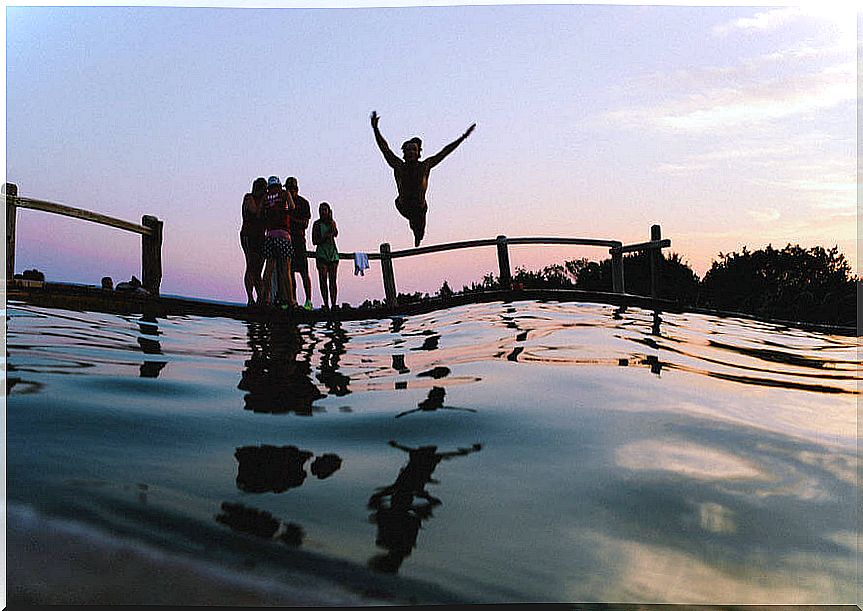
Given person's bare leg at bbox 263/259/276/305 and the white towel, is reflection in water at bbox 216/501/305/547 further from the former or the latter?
the white towel

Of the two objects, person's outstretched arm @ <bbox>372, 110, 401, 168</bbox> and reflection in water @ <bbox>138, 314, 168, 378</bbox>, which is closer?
reflection in water @ <bbox>138, 314, 168, 378</bbox>

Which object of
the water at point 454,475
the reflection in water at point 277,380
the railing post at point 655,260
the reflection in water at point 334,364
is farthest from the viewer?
the railing post at point 655,260

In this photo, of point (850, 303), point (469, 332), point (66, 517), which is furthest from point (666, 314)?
point (850, 303)

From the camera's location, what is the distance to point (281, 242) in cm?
780

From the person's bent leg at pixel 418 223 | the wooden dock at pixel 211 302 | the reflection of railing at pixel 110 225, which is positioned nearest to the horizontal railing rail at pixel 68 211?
the reflection of railing at pixel 110 225

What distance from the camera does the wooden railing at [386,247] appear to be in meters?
7.80

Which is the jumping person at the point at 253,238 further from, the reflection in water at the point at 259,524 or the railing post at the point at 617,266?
the reflection in water at the point at 259,524

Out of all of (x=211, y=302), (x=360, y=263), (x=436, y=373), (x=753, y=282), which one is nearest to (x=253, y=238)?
(x=211, y=302)

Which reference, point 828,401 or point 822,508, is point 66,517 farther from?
point 828,401

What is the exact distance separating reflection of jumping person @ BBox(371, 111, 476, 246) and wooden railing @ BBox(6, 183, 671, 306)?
9.37 ft

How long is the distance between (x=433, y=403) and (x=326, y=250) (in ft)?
24.8

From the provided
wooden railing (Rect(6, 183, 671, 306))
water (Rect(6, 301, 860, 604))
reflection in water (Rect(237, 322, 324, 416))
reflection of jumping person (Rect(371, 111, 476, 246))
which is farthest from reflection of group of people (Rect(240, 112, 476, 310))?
water (Rect(6, 301, 860, 604))

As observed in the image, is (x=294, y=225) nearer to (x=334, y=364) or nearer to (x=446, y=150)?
(x=446, y=150)

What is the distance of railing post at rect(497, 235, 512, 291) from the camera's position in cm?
1163
